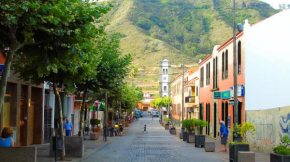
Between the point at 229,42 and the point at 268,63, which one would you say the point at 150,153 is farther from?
the point at 229,42

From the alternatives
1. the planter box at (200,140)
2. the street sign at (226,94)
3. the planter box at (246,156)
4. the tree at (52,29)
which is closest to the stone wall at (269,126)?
the planter box at (200,140)

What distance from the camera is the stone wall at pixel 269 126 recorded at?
2235 centimetres

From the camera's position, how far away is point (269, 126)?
24875mm

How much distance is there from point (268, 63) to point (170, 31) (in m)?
153

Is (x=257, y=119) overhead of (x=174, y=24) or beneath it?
beneath

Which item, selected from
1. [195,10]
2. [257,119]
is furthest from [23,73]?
[195,10]

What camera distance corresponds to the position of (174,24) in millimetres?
182875

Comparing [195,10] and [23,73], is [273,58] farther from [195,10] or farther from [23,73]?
[195,10]

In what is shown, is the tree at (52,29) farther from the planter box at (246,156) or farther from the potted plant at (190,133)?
the potted plant at (190,133)

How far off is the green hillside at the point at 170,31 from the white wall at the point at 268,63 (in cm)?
10586

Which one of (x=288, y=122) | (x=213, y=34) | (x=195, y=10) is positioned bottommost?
(x=288, y=122)

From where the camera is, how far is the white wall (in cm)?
2908

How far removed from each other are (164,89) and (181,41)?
23023 mm

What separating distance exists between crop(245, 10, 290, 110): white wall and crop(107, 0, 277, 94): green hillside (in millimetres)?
105858
